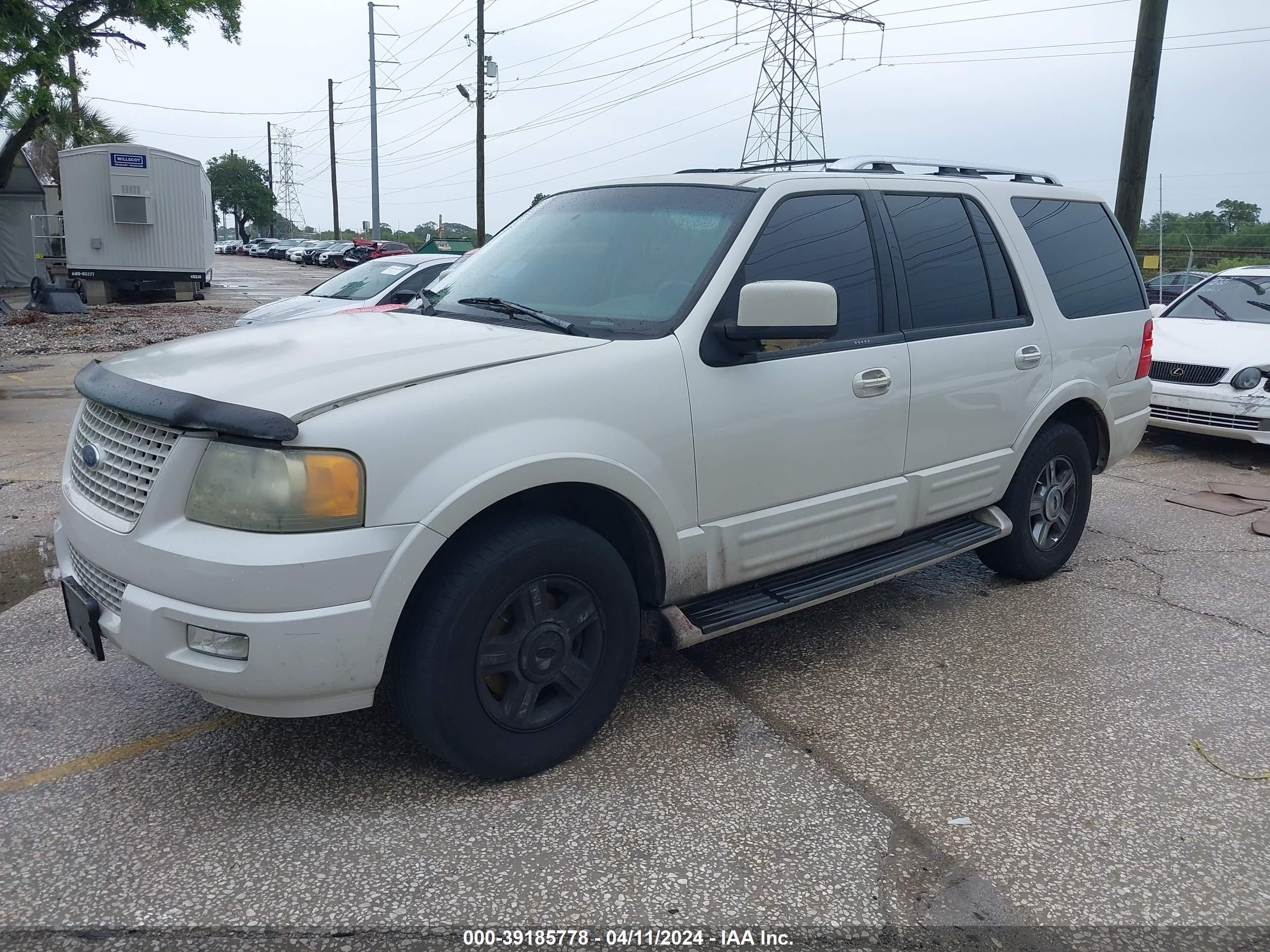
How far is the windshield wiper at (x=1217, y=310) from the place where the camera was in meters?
9.14

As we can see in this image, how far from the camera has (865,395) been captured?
12.7 ft

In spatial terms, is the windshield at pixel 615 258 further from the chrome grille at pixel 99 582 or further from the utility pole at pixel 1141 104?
the utility pole at pixel 1141 104

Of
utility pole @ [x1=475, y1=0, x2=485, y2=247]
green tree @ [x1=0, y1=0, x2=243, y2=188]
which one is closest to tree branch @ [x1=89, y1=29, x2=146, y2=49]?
green tree @ [x1=0, y1=0, x2=243, y2=188]

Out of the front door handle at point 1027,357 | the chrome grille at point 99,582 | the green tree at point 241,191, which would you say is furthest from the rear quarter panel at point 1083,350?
the green tree at point 241,191

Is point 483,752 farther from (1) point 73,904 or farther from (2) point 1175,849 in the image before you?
(2) point 1175,849

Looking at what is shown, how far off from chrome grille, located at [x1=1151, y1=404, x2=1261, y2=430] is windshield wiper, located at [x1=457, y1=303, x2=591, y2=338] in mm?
6377

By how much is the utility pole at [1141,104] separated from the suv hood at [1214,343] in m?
2.13

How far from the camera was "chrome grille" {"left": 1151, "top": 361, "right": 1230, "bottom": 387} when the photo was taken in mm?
8188

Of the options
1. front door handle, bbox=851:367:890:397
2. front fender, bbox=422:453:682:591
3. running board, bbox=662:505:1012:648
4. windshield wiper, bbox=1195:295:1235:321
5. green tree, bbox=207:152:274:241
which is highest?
green tree, bbox=207:152:274:241

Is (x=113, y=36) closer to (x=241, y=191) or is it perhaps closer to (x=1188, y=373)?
(x=1188, y=373)

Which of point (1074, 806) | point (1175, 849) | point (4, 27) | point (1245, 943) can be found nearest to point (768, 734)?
point (1074, 806)

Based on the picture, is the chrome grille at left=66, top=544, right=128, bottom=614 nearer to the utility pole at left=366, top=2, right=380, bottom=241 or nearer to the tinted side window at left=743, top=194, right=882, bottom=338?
the tinted side window at left=743, top=194, right=882, bottom=338

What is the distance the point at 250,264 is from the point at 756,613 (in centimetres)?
5934

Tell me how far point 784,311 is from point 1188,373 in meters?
6.51
